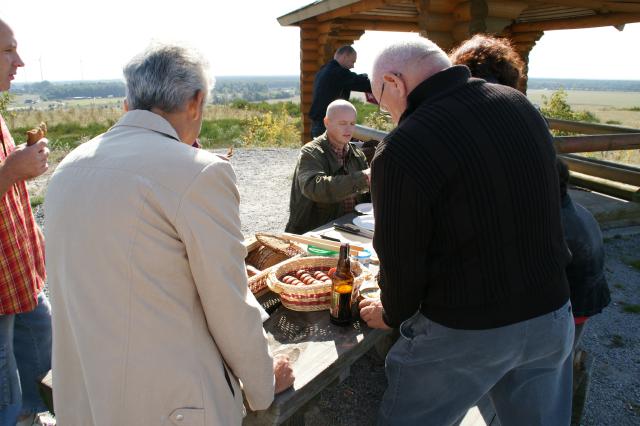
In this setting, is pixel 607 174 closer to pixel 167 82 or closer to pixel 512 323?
pixel 512 323

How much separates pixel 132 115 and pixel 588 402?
9.43ft

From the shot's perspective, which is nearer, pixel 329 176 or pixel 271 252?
pixel 271 252

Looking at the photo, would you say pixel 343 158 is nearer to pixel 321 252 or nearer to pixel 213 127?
pixel 321 252

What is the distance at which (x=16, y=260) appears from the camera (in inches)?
73.8

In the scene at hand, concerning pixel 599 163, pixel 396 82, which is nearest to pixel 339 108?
pixel 396 82

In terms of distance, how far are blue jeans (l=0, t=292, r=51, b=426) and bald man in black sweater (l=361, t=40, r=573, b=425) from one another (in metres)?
1.54

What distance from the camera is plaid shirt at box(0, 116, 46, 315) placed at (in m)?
1.84

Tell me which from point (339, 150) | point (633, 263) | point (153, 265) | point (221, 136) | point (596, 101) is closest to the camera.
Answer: point (153, 265)

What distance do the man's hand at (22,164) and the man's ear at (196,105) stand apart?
1013 millimetres

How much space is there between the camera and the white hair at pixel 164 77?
3.67 feet

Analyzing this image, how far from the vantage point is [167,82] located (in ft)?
3.69

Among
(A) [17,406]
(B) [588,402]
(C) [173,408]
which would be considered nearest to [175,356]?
(C) [173,408]

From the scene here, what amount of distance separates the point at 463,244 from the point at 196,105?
0.82 metres

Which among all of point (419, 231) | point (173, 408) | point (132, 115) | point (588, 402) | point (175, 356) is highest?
point (132, 115)
